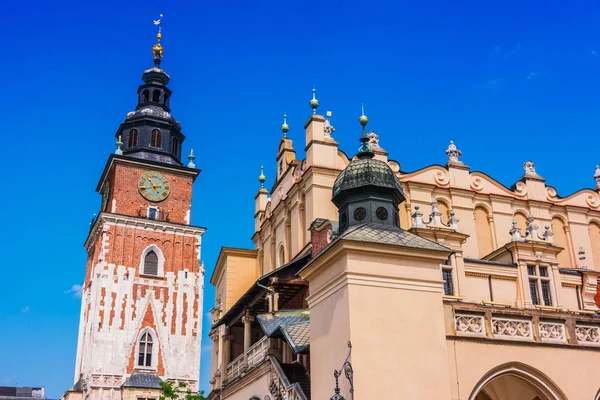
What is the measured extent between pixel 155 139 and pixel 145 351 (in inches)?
698

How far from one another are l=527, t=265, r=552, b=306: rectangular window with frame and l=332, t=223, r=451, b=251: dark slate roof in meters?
14.5

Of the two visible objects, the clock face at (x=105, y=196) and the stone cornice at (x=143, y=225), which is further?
the clock face at (x=105, y=196)

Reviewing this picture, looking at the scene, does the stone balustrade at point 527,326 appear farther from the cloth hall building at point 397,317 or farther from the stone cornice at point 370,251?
the stone cornice at point 370,251

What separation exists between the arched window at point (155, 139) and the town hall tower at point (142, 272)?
0.27 ft

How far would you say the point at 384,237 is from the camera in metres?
17.2

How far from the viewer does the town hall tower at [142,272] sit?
171ft

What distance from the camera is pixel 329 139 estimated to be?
108 feet

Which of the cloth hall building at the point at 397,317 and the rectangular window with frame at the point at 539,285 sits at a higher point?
the rectangular window with frame at the point at 539,285

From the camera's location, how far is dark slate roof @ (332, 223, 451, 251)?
1686 centimetres

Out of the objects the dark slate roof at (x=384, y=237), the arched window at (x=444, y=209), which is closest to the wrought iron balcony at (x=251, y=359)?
the dark slate roof at (x=384, y=237)

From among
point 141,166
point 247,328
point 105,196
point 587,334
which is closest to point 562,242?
point 247,328

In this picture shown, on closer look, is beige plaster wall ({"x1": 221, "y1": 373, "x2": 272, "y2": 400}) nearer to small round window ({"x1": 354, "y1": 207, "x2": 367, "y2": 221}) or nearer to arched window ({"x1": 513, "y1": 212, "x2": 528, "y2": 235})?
small round window ({"x1": 354, "y1": 207, "x2": 367, "y2": 221})

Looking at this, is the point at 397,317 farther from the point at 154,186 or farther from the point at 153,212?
the point at 154,186

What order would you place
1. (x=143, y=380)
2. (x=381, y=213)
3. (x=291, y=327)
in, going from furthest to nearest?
(x=143, y=380)
(x=291, y=327)
(x=381, y=213)
